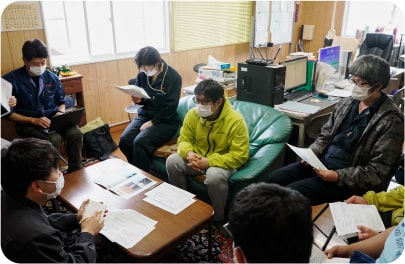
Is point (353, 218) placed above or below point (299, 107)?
below

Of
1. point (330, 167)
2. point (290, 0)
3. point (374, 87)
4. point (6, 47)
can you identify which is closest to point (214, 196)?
point (330, 167)

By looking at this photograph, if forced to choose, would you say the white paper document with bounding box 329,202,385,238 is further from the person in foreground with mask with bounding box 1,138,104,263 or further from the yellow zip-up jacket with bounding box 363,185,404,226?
the person in foreground with mask with bounding box 1,138,104,263

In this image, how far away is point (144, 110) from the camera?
9.71 ft

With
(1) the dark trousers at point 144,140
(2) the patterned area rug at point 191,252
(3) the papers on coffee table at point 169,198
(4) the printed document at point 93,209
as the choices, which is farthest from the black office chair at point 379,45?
(4) the printed document at point 93,209

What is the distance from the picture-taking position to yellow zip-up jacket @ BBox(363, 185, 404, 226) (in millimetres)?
1549

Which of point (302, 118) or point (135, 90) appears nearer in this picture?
point (302, 118)

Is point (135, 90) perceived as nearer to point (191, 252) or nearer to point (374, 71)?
point (191, 252)

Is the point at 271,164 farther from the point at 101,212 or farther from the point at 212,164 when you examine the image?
the point at 101,212

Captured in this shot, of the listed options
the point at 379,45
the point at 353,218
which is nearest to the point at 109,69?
the point at 353,218

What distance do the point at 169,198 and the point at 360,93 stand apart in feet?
4.22

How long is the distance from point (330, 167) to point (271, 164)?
0.37m

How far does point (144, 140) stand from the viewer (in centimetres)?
262

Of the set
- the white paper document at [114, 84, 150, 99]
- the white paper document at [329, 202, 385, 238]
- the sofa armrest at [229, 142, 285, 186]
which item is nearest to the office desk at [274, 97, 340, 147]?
the sofa armrest at [229, 142, 285, 186]

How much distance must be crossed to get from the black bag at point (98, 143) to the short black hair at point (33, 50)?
1067mm
